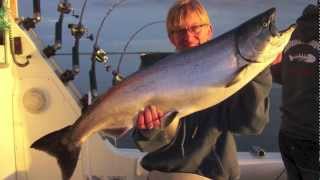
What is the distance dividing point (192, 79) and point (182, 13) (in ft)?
1.91

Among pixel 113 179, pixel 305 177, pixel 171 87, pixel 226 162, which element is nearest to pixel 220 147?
pixel 226 162

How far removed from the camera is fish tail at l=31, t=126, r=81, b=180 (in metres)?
3.92

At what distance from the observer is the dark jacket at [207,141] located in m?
3.91

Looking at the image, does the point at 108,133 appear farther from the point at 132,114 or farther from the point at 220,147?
the point at 220,147

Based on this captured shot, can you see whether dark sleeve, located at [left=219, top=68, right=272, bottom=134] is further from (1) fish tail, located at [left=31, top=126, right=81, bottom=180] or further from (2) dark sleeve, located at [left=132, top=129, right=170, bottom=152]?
(1) fish tail, located at [left=31, top=126, right=81, bottom=180]

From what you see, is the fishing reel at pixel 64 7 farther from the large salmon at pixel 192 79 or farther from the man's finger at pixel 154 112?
the man's finger at pixel 154 112

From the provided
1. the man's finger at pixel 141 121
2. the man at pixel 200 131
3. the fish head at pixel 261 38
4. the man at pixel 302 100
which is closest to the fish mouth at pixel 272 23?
the fish head at pixel 261 38

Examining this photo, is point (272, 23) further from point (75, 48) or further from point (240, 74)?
point (75, 48)

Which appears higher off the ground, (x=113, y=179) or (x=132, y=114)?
(x=132, y=114)

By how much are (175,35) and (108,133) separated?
69cm

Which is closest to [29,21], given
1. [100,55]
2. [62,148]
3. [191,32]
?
[100,55]

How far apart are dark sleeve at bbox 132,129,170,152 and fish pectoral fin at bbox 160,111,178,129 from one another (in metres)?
0.09

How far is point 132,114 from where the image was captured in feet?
12.2

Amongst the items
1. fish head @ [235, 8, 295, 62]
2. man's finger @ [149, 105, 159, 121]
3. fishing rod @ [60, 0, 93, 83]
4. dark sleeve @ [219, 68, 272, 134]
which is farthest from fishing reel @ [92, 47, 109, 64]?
fish head @ [235, 8, 295, 62]
